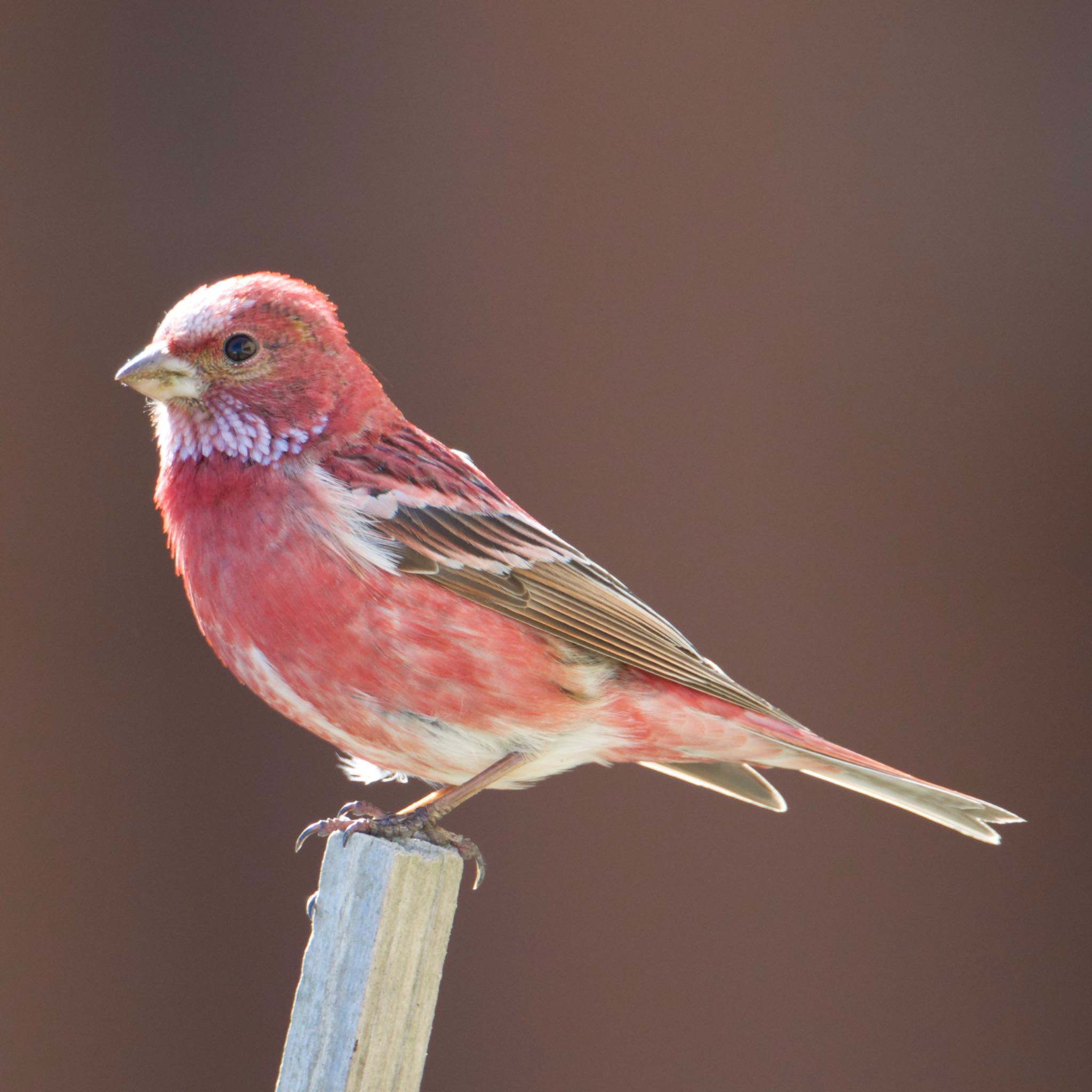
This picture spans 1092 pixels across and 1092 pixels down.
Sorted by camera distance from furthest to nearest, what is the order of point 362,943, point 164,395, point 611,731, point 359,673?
point 611,731
point 164,395
point 359,673
point 362,943

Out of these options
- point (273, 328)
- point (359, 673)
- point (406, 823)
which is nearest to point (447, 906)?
point (406, 823)

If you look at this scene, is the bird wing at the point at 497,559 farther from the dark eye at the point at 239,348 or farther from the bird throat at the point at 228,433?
the dark eye at the point at 239,348

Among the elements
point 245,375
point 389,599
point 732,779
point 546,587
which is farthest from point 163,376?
point 732,779

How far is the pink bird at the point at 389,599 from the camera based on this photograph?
2674 millimetres

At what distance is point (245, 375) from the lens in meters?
2.88

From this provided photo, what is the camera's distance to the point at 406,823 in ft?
8.75

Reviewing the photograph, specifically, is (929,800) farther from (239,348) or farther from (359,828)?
(239,348)

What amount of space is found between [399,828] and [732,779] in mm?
1170

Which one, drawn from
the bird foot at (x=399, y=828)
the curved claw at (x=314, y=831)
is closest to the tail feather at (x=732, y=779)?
the bird foot at (x=399, y=828)

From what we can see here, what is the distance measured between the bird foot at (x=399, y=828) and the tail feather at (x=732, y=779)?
0.78 m

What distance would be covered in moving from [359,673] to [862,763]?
4.42ft

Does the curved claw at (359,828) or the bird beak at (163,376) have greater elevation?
the bird beak at (163,376)

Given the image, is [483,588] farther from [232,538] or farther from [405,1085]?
[405,1085]

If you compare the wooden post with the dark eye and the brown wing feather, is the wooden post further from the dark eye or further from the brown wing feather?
the dark eye
